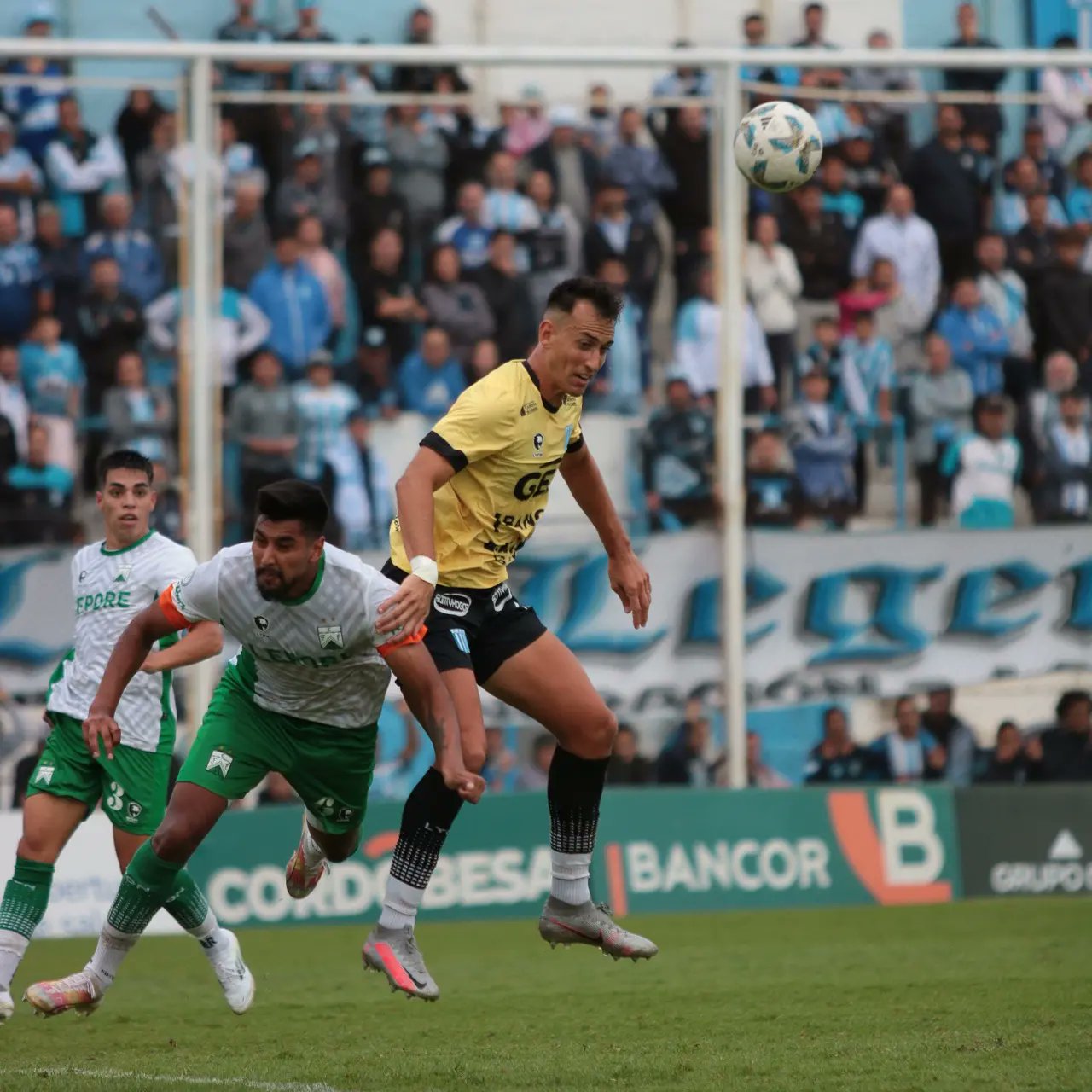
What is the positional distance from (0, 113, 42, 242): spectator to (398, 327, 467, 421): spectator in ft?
10.7

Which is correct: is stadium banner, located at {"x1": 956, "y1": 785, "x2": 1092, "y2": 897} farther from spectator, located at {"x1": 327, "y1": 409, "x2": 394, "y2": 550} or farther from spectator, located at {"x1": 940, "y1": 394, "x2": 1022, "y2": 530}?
spectator, located at {"x1": 327, "y1": 409, "x2": 394, "y2": 550}

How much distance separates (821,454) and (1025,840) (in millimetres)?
3634

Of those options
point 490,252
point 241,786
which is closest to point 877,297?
point 490,252

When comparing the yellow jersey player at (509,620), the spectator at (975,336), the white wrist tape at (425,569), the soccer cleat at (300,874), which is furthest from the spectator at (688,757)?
the white wrist tape at (425,569)

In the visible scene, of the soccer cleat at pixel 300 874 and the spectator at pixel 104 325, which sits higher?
the spectator at pixel 104 325

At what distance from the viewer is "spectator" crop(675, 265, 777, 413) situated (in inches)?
637

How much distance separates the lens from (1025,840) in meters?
16.0

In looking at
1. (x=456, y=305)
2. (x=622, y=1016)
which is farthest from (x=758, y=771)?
(x=622, y=1016)

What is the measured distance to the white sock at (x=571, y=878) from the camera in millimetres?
8328

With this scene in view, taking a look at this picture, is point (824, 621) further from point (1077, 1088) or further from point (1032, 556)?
point (1077, 1088)

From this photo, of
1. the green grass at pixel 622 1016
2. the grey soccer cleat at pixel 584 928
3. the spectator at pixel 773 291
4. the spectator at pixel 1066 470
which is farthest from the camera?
the spectator at pixel 1066 470

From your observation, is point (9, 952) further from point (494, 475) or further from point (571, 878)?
point (494, 475)

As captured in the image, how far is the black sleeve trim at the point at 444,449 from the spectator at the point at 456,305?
8.31 metres

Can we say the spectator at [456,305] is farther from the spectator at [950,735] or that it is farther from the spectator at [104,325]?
the spectator at [950,735]
